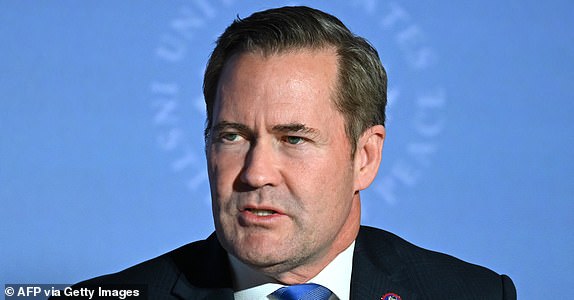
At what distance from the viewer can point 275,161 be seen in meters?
2.73

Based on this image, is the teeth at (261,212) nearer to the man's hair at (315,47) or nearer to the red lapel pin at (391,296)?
the man's hair at (315,47)

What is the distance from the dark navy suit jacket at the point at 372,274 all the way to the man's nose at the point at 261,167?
42 cm

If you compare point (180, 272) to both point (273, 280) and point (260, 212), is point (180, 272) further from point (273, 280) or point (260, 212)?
point (260, 212)

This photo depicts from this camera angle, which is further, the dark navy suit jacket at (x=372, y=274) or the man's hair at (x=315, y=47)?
the dark navy suit jacket at (x=372, y=274)

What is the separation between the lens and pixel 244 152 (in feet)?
9.02

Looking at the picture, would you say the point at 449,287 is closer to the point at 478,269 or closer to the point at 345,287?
the point at 478,269

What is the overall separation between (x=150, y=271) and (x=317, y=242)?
583 mm

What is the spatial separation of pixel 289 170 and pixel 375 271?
0.57m

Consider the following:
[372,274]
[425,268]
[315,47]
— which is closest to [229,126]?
[315,47]

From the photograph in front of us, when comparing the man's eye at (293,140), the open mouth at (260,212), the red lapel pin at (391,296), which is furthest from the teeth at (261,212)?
the red lapel pin at (391,296)

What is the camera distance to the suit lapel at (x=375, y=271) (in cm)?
306

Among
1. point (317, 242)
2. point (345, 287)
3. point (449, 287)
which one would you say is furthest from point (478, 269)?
point (317, 242)

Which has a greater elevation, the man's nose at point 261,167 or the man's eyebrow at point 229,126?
the man's eyebrow at point 229,126

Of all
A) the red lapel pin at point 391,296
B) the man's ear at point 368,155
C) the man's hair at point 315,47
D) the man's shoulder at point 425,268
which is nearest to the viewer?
the man's hair at point 315,47
